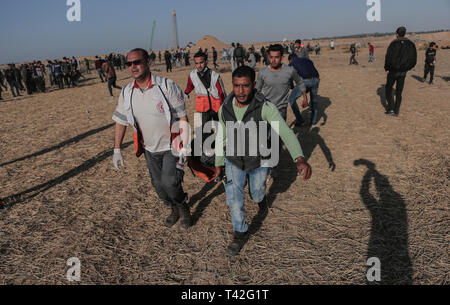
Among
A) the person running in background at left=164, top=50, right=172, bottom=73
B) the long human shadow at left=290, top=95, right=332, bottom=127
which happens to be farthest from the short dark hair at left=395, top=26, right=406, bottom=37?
the person running in background at left=164, top=50, right=172, bottom=73

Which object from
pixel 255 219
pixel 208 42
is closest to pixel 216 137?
pixel 255 219

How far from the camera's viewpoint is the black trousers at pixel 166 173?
10.9 ft

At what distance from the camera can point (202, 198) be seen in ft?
14.9

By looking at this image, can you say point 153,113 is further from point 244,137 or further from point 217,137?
point 244,137

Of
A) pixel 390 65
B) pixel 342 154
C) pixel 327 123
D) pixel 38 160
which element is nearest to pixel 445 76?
pixel 390 65

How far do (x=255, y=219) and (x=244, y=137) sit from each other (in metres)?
1.46

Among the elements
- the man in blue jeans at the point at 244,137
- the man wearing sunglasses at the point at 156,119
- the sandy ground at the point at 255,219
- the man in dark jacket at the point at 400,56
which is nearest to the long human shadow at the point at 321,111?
the sandy ground at the point at 255,219

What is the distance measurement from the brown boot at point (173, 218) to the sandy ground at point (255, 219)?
83mm

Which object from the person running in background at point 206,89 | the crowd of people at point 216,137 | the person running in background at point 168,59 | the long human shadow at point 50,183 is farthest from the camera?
the person running in background at point 168,59

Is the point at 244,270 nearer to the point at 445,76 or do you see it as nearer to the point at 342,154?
the point at 342,154

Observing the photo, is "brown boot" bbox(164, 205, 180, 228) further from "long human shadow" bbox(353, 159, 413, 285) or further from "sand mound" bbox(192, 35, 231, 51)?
"sand mound" bbox(192, 35, 231, 51)

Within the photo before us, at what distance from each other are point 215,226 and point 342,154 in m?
3.44

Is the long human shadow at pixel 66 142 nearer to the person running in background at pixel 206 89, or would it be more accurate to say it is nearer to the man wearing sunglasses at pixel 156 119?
the person running in background at pixel 206 89

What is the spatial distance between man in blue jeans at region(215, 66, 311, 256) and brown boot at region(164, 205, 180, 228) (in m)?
1.01
